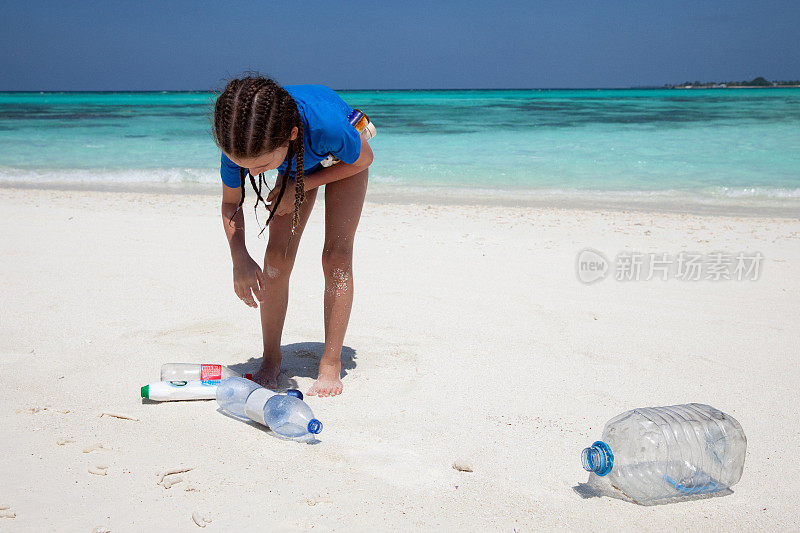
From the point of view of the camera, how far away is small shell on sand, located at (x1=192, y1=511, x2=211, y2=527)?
1833mm

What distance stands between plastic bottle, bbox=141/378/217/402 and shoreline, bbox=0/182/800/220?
5.94 m

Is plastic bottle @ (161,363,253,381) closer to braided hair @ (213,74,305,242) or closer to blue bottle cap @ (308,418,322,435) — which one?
blue bottle cap @ (308,418,322,435)

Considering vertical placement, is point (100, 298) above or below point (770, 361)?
below

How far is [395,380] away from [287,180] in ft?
3.54

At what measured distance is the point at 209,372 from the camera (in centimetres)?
275

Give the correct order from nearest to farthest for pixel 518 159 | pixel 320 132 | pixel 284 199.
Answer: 1. pixel 320 132
2. pixel 284 199
3. pixel 518 159

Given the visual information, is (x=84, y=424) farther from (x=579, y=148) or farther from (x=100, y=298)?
(x=579, y=148)

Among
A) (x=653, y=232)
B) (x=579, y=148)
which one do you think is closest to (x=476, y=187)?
(x=653, y=232)

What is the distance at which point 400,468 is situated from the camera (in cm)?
220

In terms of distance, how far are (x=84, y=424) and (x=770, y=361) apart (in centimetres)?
311

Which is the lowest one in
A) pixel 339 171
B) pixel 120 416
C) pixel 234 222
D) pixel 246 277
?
pixel 120 416
